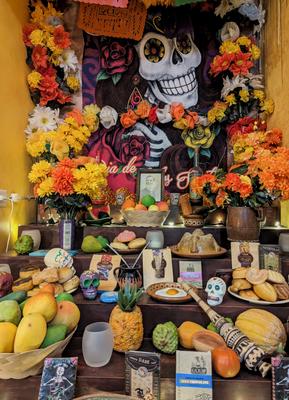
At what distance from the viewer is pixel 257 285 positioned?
1.36 metres

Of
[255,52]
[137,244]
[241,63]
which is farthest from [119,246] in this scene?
[255,52]

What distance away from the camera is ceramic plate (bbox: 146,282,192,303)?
1358mm

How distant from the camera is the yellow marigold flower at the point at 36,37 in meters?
2.16

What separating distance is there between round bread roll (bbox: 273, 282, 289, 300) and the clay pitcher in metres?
0.37

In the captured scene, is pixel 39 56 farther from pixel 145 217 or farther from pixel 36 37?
pixel 145 217

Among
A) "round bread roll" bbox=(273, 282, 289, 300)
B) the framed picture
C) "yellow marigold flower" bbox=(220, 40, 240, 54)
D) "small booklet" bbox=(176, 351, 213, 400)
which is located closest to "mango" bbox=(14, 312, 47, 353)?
"small booklet" bbox=(176, 351, 213, 400)

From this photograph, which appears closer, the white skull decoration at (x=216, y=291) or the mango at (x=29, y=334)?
the mango at (x=29, y=334)

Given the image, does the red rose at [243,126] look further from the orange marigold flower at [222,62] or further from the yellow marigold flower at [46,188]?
the yellow marigold flower at [46,188]

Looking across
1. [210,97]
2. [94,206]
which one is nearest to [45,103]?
[94,206]

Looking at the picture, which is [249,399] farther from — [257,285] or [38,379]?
[38,379]

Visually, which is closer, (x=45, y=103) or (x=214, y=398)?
(x=214, y=398)

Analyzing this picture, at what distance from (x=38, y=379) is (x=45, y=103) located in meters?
1.83

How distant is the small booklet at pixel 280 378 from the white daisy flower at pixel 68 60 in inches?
88.6

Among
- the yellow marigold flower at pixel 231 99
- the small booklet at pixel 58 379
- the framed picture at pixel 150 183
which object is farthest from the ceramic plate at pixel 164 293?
the yellow marigold flower at pixel 231 99
